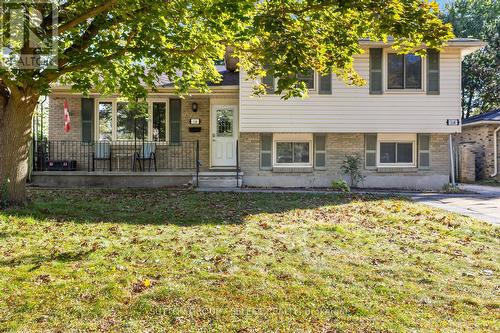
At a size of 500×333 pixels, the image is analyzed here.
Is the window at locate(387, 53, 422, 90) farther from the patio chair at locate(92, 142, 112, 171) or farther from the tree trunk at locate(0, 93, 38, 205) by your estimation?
the tree trunk at locate(0, 93, 38, 205)

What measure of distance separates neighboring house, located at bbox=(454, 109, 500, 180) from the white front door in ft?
37.0

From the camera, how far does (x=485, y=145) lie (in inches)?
676

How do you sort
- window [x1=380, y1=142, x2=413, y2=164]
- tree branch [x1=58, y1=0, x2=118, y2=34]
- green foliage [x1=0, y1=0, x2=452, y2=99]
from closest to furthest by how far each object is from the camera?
green foliage [x1=0, y1=0, x2=452, y2=99] < tree branch [x1=58, y1=0, x2=118, y2=34] < window [x1=380, y1=142, x2=413, y2=164]

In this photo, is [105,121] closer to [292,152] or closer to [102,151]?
[102,151]

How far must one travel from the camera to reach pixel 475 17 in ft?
91.0

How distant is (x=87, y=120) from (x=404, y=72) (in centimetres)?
1112

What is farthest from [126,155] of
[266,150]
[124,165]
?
[266,150]

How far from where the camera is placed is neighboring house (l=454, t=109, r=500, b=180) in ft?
54.4

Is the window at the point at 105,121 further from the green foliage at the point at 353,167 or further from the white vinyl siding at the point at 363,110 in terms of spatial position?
the green foliage at the point at 353,167

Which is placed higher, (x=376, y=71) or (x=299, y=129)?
(x=376, y=71)

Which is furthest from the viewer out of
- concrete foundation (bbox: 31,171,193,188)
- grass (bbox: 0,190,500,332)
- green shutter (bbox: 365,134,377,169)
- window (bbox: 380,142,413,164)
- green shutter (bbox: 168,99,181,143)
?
green shutter (bbox: 168,99,181,143)

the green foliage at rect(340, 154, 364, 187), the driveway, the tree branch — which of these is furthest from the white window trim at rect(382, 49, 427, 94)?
the tree branch

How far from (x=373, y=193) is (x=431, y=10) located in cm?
710

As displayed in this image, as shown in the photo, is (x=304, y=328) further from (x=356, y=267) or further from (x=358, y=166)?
(x=358, y=166)
